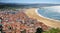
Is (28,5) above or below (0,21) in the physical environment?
above

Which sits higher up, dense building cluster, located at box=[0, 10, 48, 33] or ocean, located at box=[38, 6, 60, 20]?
ocean, located at box=[38, 6, 60, 20]

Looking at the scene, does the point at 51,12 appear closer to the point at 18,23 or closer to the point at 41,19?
the point at 41,19

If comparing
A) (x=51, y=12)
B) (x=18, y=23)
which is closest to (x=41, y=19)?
(x=51, y=12)

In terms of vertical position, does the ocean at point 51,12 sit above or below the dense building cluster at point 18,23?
above

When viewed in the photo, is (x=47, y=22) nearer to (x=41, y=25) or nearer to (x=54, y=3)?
(x=41, y=25)

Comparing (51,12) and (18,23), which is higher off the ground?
(51,12)

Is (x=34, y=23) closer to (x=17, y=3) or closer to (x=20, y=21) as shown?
(x=20, y=21)

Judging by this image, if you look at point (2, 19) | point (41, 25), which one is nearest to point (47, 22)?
point (41, 25)
